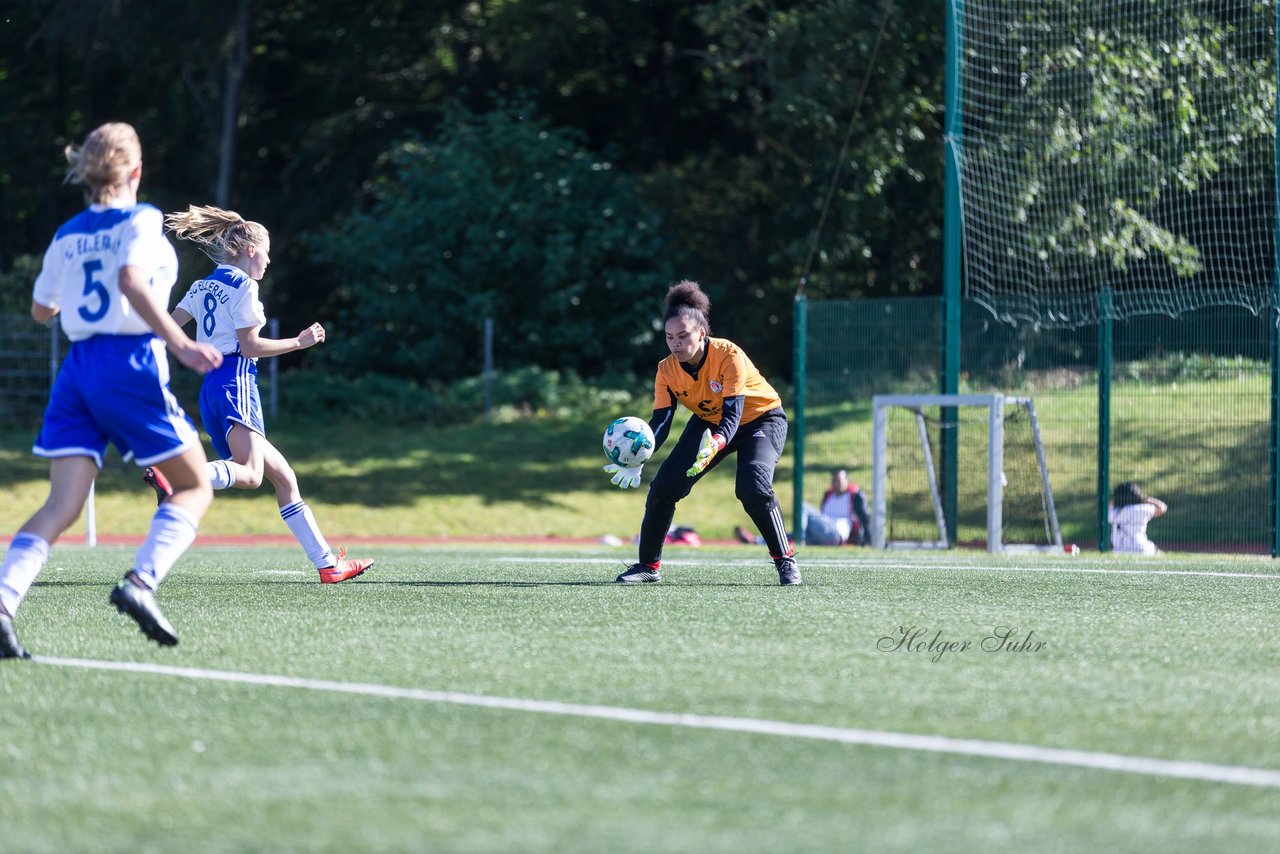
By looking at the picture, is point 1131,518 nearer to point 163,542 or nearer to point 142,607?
point 163,542

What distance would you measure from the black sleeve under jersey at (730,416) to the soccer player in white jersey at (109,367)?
149 inches

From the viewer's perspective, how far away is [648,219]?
92.1 feet

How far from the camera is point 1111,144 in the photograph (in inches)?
772

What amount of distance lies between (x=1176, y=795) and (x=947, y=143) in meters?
13.7

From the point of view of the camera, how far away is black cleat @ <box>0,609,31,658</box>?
562cm

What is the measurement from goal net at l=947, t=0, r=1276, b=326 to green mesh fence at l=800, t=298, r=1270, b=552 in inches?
71.7

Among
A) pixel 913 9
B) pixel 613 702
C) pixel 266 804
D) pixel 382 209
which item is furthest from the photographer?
pixel 382 209

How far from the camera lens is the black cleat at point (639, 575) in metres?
9.38

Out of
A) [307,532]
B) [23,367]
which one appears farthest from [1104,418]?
[23,367]

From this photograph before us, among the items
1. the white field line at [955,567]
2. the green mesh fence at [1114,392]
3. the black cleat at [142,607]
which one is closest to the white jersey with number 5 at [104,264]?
the black cleat at [142,607]

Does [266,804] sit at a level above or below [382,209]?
below

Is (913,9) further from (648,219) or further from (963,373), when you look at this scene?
(963,373)

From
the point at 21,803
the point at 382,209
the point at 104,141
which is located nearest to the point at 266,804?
the point at 21,803

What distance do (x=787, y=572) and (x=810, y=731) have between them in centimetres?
493
